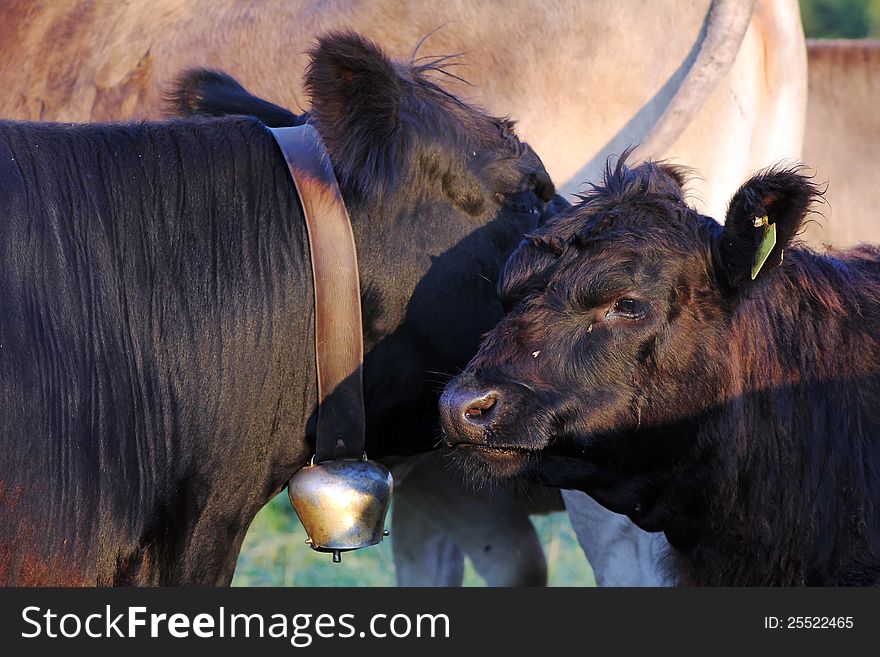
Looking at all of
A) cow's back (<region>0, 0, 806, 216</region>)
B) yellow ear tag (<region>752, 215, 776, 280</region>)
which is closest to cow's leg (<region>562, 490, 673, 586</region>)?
cow's back (<region>0, 0, 806, 216</region>)

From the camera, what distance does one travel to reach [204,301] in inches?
113

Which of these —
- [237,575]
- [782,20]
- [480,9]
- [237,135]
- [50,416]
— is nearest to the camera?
[50,416]

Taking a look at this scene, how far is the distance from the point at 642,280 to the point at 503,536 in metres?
2.21

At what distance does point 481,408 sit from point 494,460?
144 millimetres

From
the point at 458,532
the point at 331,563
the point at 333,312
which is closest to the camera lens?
the point at 333,312

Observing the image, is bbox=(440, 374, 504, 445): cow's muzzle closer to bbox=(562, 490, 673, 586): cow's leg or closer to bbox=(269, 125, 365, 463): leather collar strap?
bbox=(269, 125, 365, 463): leather collar strap

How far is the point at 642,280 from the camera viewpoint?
2.85m

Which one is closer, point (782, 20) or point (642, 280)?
point (642, 280)

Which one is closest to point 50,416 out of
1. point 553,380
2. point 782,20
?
point 553,380

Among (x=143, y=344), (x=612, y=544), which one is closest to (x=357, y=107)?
(x=143, y=344)

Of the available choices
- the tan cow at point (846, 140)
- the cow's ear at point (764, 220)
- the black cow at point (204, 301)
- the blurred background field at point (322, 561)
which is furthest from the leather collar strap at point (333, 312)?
the tan cow at point (846, 140)

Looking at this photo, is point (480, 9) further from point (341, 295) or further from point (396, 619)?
point (396, 619)

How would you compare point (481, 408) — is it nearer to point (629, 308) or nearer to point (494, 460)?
point (494, 460)

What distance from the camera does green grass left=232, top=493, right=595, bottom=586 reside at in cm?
607
